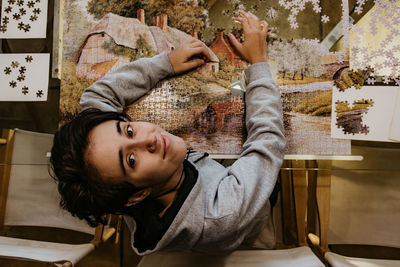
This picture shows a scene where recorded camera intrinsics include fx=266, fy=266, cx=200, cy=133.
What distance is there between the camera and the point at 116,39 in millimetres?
1006

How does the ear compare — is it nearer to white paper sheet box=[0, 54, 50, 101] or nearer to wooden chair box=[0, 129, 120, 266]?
wooden chair box=[0, 129, 120, 266]

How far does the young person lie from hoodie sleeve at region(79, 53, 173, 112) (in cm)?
4

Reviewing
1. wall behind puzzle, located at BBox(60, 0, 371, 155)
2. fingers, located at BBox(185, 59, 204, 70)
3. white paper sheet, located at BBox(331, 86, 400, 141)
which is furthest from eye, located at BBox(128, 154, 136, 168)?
white paper sheet, located at BBox(331, 86, 400, 141)

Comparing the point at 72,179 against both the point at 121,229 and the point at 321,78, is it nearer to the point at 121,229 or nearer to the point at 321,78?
the point at 121,229

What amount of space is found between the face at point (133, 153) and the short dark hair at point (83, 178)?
22mm

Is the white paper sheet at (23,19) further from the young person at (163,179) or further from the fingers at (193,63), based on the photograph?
the fingers at (193,63)

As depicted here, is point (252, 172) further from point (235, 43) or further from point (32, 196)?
point (32, 196)

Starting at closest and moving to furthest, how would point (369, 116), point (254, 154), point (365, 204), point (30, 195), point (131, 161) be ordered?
1. point (131, 161)
2. point (254, 154)
3. point (369, 116)
4. point (365, 204)
5. point (30, 195)

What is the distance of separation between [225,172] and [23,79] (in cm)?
88

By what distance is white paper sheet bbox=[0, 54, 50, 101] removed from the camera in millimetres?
1059

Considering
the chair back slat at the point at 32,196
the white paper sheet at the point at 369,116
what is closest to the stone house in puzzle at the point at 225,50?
the white paper sheet at the point at 369,116

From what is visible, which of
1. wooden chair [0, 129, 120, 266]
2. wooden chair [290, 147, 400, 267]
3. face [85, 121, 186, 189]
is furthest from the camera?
wooden chair [0, 129, 120, 266]

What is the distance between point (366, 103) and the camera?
0.93m

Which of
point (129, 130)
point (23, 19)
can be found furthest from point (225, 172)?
point (23, 19)
